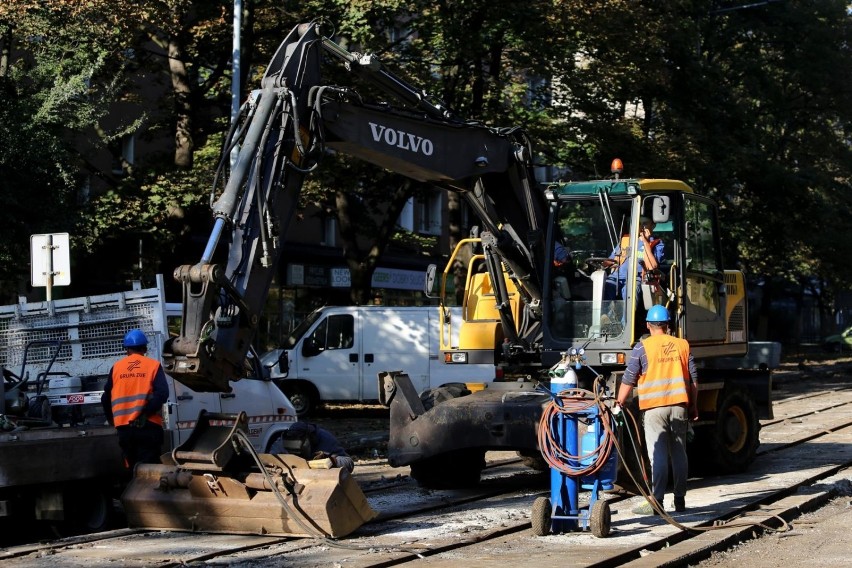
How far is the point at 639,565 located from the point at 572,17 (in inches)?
678

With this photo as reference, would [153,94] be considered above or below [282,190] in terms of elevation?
above

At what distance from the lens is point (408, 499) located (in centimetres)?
1280

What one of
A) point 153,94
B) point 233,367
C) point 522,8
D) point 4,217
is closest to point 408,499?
point 233,367

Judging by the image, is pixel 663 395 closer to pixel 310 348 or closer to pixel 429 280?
pixel 429 280

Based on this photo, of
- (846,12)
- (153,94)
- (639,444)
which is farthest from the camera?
(846,12)

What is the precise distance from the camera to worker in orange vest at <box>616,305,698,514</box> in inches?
432

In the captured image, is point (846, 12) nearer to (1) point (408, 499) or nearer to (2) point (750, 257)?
(2) point (750, 257)

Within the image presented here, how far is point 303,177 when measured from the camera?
11.1 m

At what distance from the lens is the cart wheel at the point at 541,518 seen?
10.1m

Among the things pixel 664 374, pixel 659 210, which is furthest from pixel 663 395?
pixel 659 210

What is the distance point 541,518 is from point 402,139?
13.3 ft

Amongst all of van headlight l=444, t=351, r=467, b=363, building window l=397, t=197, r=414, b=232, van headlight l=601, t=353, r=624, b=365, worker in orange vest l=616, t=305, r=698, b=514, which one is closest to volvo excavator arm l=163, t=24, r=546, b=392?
van headlight l=444, t=351, r=467, b=363

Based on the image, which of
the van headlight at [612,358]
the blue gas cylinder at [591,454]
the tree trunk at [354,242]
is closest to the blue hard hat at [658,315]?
the blue gas cylinder at [591,454]

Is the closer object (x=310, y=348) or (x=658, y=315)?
(x=658, y=315)
